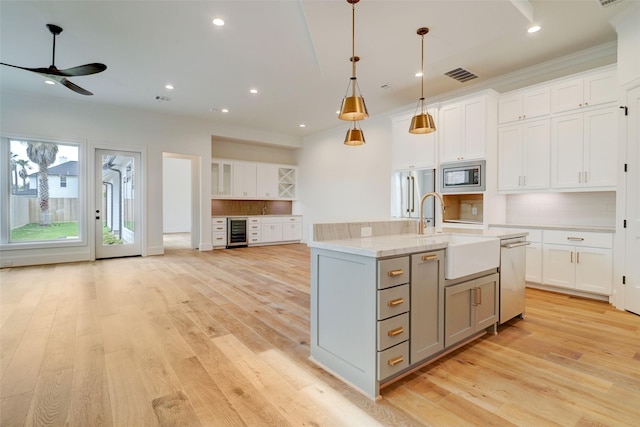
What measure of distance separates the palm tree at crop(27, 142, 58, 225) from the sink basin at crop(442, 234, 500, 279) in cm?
713

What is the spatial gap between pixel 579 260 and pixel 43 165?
8862 mm

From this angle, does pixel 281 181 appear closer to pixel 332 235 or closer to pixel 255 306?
pixel 255 306

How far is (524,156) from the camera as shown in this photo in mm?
4277

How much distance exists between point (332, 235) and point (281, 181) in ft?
23.8

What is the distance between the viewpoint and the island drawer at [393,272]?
68.0 inches

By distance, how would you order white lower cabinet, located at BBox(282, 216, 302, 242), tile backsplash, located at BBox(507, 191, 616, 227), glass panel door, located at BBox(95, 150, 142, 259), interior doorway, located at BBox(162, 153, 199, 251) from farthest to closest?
interior doorway, located at BBox(162, 153, 199, 251) < white lower cabinet, located at BBox(282, 216, 302, 242) < glass panel door, located at BBox(95, 150, 142, 259) < tile backsplash, located at BBox(507, 191, 616, 227)

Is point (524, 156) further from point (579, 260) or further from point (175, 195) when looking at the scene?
point (175, 195)

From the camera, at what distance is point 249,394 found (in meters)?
1.80

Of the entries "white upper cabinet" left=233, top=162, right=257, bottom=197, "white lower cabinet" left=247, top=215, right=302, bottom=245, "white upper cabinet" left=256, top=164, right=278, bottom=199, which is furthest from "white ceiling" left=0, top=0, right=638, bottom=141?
"white lower cabinet" left=247, top=215, right=302, bottom=245

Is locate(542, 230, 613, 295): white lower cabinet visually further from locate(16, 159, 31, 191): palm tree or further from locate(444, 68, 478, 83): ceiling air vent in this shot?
locate(16, 159, 31, 191): palm tree

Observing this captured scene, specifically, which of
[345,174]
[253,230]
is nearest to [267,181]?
[253,230]

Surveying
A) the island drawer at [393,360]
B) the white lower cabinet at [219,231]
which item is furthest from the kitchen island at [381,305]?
the white lower cabinet at [219,231]

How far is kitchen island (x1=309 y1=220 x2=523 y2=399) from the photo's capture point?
175 cm

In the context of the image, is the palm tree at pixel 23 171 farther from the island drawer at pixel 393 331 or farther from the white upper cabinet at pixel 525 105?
the white upper cabinet at pixel 525 105
